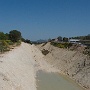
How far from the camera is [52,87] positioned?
107 ft

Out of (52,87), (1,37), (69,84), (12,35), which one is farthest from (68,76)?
(12,35)

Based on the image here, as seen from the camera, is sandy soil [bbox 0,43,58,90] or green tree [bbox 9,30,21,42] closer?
sandy soil [bbox 0,43,58,90]

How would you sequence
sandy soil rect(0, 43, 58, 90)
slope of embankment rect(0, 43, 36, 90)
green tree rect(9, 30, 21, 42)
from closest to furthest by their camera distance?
slope of embankment rect(0, 43, 36, 90) < sandy soil rect(0, 43, 58, 90) < green tree rect(9, 30, 21, 42)

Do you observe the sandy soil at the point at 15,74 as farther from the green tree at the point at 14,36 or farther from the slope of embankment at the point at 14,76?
the green tree at the point at 14,36

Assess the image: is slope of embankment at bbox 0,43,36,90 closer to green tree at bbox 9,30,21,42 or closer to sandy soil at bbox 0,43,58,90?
sandy soil at bbox 0,43,58,90

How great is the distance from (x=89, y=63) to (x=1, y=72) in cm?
2227

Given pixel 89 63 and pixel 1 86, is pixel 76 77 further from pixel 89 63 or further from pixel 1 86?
pixel 1 86

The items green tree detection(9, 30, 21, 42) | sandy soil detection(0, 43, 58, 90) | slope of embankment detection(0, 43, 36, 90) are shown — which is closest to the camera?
slope of embankment detection(0, 43, 36, 90)

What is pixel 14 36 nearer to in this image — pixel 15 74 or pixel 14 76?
pixel 15 74

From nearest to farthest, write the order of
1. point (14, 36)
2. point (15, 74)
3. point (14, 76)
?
1. point (14, 76)
2. point (15, 74)
3. point (14, 36)

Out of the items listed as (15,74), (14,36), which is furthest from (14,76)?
(14,36)

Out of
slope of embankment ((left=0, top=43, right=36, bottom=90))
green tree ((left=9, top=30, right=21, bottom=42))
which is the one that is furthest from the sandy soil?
green tree ((left=9, top=30, right=21, bottom=42))

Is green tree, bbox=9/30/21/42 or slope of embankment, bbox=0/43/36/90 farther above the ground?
green tree, bbox=9/30/21/42

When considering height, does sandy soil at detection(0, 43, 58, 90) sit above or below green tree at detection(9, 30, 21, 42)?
below
